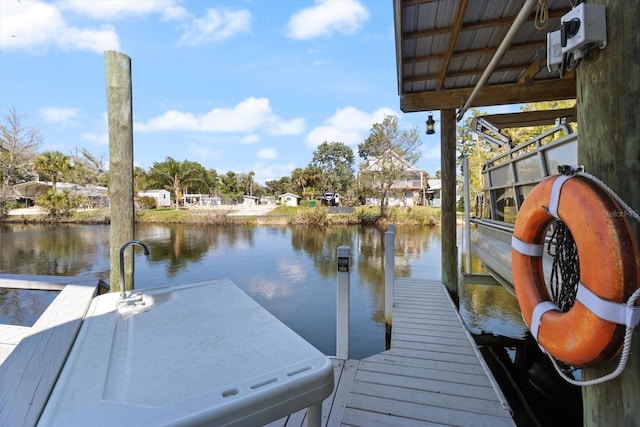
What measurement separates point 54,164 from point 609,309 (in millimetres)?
33249

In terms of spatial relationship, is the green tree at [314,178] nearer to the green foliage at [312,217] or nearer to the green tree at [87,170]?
the green foliage at [312,217]

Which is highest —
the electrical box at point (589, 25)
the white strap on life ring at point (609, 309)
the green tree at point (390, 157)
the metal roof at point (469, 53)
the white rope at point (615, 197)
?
the green tree at point (390, 157)

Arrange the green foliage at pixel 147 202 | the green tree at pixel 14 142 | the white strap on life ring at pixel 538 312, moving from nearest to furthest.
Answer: the white strap on life ring at pixel 538 312 → the green tree at pixel 14 142 → the green foliage at pixel 147 202

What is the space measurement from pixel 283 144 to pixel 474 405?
54644 millimetres

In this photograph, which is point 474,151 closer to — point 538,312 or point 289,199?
point 538,312

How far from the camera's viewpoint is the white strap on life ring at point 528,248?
127 centimetres

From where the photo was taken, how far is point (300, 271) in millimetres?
8609

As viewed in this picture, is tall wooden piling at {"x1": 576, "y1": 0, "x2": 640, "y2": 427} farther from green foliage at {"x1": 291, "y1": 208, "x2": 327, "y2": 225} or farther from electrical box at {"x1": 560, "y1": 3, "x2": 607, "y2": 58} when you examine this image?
green foliage at {"x1": 291, "y1": 208, "x2": 327, "y2": 225}

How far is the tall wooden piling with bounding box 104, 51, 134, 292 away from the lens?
2342 millimetres

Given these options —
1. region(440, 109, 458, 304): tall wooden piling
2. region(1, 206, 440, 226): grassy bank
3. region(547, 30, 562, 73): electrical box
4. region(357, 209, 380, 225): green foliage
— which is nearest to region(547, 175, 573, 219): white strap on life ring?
region(547, 30, 562, 73): electrical box

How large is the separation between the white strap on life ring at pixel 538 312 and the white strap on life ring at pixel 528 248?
8.0 inches

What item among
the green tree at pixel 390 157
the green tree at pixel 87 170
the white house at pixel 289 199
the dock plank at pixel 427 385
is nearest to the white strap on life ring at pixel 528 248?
the dock plank at pixel 427 385

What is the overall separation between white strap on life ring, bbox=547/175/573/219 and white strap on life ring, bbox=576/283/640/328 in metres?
0.26

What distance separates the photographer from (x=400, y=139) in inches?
770
